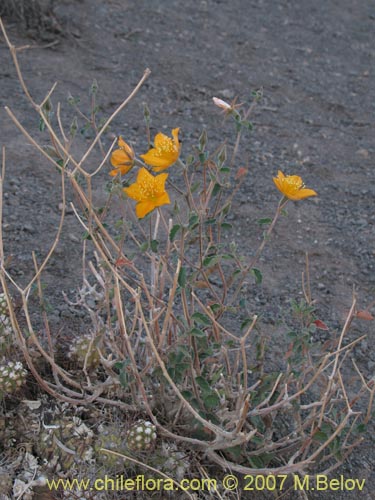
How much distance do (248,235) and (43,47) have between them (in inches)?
74.5

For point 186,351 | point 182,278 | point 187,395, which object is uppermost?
point 182,278

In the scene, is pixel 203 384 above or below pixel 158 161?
below

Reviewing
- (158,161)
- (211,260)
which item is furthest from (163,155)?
(211,260)

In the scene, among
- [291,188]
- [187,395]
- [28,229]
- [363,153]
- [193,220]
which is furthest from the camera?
[363,153]

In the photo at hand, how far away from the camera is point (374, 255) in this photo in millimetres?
2646

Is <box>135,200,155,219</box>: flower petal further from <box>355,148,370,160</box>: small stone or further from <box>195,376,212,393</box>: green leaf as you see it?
<box>355,148,370,160</box>: small stone

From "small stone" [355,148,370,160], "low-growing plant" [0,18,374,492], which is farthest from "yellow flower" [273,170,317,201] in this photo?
"small stone" [355,148,370,160]

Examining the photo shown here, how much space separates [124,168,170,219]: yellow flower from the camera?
138 cm

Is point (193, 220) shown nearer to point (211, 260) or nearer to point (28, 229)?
point (211, 260)

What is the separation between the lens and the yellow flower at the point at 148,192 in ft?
4.53

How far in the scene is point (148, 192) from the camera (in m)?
1.40

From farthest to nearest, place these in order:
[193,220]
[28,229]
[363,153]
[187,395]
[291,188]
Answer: [363,153], [28,229], [187,395], [291,188], [193,220]

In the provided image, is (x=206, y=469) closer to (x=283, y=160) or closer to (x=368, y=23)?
(x=283, y=160)

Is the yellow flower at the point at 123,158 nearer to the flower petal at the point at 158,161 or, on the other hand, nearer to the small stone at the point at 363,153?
the flower petal at the point at 158,161
